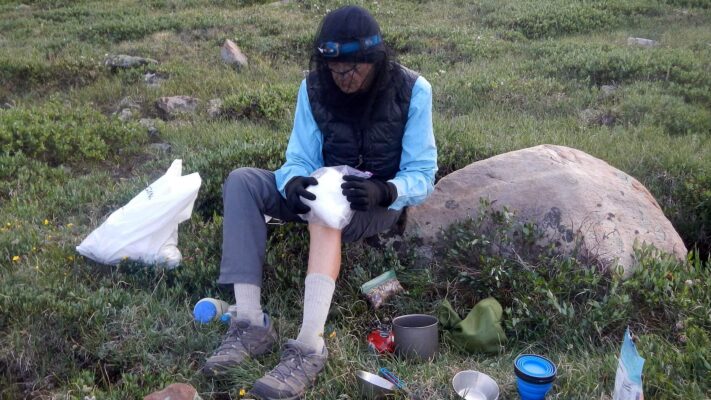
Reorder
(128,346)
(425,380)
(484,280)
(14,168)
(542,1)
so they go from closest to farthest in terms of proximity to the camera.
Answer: (425,380)
(128,346)
(484,280)
(14,168)
(542,1)

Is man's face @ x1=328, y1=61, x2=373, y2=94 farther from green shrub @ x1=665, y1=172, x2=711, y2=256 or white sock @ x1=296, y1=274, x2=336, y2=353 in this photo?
green shrub @ x1=665, y1=172, x2=711, y2=256

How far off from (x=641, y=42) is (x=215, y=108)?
5.70 metres

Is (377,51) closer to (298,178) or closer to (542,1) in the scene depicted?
(298,178)

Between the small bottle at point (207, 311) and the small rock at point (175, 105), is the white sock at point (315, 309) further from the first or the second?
the small rock at point (175, 105)

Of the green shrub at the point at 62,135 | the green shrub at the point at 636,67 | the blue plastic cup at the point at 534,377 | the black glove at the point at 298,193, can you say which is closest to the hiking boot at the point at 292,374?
the black glove at the point at 298,193

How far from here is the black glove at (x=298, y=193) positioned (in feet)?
11.6

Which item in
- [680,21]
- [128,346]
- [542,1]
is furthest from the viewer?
[542,1]

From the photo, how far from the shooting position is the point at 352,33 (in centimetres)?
352

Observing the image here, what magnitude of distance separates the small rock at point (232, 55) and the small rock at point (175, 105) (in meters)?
1.60

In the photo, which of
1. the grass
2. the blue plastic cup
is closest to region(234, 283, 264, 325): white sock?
the grass

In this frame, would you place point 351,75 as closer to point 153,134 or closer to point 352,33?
point 352,33

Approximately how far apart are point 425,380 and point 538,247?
1234mm

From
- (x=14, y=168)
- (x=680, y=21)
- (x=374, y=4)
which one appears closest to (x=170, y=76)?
(x=14, y=168)

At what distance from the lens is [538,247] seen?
4.02 m
